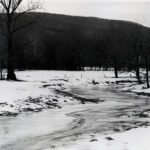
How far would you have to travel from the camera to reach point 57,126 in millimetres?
17094

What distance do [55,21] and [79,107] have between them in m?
163

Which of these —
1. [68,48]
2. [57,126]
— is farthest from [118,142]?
[68,48]

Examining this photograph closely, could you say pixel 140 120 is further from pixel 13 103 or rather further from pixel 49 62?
pixel 49 62

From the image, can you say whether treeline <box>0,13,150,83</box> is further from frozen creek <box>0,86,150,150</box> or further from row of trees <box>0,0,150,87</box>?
frozen creek <box>0,86,150,150</box>

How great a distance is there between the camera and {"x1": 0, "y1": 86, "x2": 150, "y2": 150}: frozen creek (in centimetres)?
1341

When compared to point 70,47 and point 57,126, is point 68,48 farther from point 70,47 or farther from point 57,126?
point 57,126

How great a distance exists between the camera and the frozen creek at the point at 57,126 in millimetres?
13406

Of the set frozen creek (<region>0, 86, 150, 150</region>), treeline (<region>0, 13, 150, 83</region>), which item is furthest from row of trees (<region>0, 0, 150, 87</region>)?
frozen creek (<region>0, 86, 150, 150</region>)

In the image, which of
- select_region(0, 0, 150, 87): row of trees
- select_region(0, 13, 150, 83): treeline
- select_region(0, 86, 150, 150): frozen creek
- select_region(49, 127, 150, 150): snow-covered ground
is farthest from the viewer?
select_region(0, 13, 150, 83): treeline

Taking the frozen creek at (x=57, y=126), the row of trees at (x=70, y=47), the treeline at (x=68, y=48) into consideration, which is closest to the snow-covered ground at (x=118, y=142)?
the frozen creek at (x=57, y=126)

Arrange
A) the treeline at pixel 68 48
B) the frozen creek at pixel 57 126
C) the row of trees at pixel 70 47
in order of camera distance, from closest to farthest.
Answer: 1. the frozen creek at pixel 57 126
2. the row of trees at pixel 70 47
3. the treeline at pixel 68 48

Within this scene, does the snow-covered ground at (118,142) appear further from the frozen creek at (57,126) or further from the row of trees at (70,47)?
the row of trees at (70,47)

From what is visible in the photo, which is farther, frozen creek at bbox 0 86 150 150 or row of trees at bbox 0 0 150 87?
row of trees at bbox 0 0 150 87

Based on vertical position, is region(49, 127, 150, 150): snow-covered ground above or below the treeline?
below
